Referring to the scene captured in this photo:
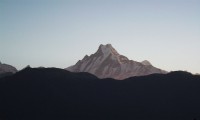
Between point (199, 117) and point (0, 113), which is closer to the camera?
point (199, 117)

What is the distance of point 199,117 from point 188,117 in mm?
8873

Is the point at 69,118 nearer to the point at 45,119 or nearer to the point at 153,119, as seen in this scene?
the point at 45,119

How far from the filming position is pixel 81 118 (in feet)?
652

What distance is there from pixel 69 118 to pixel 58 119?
6318 millimetres

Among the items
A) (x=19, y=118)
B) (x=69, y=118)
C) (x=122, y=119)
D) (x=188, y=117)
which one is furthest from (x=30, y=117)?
(x=188, y=117)

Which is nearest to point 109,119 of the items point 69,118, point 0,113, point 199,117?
point 69,118

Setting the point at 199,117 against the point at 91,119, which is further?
the point at 91,119

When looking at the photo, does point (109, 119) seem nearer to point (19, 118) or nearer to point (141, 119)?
point (141, 119)

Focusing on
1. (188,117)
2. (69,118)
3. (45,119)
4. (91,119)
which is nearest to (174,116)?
(188,117)

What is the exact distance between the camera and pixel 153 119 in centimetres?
19575

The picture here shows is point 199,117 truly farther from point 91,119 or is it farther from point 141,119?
point 91,119

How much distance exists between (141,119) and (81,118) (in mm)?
32657

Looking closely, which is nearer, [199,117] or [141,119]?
[199,117]

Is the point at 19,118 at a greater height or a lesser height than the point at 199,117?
lesser
